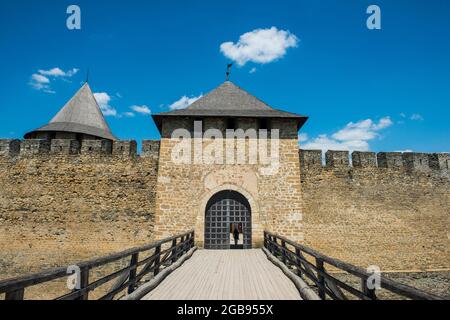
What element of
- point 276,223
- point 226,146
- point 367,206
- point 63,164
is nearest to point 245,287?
point 276,223

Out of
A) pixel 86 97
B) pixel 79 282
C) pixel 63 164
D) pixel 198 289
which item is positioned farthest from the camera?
pixel 86 97

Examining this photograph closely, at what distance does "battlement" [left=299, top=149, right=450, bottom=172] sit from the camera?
466 inches

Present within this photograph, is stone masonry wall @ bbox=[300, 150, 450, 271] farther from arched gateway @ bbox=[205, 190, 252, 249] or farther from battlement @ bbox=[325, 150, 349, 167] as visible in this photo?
arched gateway @ bbox=[205, 190, 252, 249]

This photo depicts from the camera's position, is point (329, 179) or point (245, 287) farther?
point (329, 179)

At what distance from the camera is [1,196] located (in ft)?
36.6

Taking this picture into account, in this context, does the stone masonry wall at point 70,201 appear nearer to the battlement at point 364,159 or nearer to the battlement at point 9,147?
the battlement at point 9,147

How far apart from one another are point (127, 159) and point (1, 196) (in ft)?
16.3

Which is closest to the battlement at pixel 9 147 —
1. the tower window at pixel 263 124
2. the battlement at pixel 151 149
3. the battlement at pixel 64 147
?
the battlement at pixel 64 147

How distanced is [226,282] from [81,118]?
13.4m

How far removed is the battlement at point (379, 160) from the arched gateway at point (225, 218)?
121 inches

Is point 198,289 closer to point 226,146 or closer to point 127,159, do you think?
point 226,146

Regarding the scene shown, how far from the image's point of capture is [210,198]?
10.8m

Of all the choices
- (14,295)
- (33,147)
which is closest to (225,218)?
(33,147)

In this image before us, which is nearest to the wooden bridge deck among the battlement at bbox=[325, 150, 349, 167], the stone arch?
the stone arch
